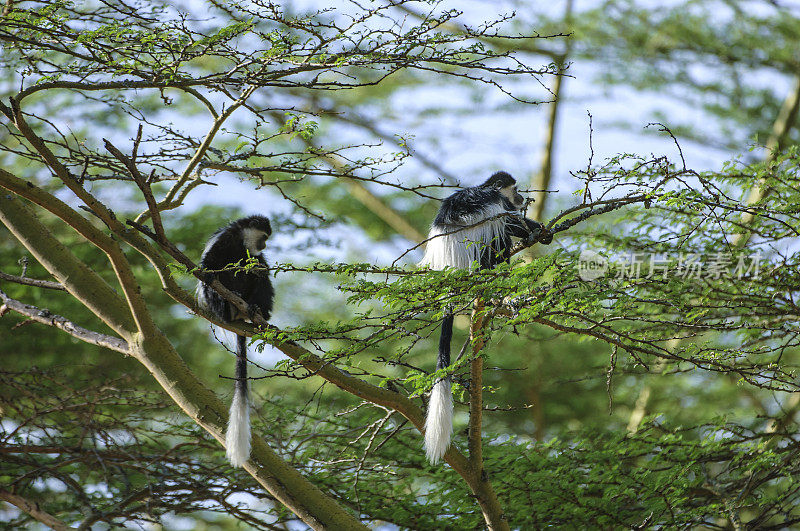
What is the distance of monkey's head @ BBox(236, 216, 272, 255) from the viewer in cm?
451

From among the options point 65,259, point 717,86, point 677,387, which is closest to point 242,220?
point 65,259

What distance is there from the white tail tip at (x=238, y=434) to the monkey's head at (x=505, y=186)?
2145mm

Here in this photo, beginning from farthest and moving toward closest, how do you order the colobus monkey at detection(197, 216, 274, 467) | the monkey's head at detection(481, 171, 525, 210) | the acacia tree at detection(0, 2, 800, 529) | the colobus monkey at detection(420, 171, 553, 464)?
the monkey's head at detection(481, 171, 525, 210) → the colobus monkey at detection(197, 216, 274, 467) → the colobus monkey at detection(420, 171, 553, 464) → the acacia tree at detection(0, 2, 800, 529)

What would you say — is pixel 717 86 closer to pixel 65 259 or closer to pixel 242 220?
pixel 242 220

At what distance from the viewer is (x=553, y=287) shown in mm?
2594

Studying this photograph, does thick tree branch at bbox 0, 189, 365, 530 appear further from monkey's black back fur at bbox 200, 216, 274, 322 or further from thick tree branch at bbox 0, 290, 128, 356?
monkey's black back fur at bbox 200, 216, 274, 322

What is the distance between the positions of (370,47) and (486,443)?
90.8 inches

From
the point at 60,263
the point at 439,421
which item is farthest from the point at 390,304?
the point at 60,263

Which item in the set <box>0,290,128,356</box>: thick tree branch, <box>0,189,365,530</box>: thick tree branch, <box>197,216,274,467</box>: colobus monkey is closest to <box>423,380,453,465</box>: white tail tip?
<box>0,189,365,530</box>: thick tree branch

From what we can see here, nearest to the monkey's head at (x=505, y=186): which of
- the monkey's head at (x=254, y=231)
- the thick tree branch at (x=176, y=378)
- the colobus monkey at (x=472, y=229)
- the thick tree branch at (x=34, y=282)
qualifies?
the colobus monkey at (x=472, y=229)

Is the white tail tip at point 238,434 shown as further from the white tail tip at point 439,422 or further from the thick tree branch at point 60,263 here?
the white tail tip at point 439,422

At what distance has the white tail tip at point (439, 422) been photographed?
9.93 feet

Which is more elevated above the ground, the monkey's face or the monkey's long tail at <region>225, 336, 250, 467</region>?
the monkey's face

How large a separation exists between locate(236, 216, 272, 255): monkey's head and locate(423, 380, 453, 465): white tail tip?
5.82ft
